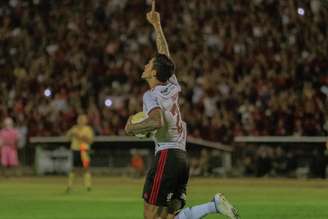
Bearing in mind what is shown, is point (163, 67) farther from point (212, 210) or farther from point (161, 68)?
point (212, 210)

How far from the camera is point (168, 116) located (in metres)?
10.7

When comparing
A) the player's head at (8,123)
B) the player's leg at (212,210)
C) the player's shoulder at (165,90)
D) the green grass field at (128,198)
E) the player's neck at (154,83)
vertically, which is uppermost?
the player's neck at (154,83)

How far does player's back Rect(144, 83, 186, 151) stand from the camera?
1063cm

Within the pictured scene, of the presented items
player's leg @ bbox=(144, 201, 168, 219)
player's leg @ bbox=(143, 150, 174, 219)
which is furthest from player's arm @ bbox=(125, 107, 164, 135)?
player's leg @ bbox=(144, 201, 168, 219)

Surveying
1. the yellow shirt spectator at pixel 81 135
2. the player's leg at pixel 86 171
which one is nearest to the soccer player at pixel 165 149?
the player's leg at pixel 86 171

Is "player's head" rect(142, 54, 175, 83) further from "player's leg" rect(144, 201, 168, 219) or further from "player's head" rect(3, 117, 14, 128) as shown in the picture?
"player's head" rect(3, 117, 14, 128)

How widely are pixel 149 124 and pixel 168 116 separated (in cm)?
58

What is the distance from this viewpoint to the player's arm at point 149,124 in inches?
399

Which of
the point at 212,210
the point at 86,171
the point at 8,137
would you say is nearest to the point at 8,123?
the point at 8,137

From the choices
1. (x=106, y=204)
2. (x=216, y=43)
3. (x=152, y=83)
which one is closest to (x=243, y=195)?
(x=106, y=204)

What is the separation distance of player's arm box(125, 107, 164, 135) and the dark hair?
45 cm

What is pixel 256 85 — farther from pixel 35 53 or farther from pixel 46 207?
pixel 46 207

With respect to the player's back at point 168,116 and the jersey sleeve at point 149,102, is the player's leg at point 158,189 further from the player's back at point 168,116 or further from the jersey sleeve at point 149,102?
the jersey sleeve at point 149,102

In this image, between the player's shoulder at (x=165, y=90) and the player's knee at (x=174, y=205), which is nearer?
the player's shoulder at (x=165, y=90)
